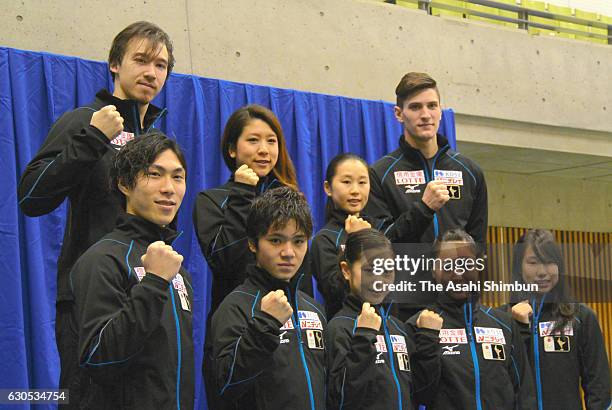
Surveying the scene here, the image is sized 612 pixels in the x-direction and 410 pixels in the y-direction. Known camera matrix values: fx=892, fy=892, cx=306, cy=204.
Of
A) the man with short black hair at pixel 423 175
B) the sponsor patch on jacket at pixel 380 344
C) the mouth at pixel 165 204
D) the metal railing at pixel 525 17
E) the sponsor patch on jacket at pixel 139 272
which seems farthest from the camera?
the metal railing at pixel 525 17

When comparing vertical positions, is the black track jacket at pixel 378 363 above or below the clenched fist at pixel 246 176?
below

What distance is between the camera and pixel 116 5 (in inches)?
196

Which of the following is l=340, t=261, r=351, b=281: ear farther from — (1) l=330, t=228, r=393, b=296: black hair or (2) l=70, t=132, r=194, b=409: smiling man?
(2) l=70, t=132, r=194, b=409: smiling man

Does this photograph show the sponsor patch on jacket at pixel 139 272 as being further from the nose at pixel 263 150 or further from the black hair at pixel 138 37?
the nose at pixel 263 150

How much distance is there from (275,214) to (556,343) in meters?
1.65

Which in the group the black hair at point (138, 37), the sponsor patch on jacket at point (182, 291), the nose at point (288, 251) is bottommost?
the sponsor patch on jacket at point (182, 291)

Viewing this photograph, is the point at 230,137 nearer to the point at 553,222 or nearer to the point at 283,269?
the point at 283,269

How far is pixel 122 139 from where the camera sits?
2709mm

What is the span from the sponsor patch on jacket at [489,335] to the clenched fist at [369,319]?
711mm

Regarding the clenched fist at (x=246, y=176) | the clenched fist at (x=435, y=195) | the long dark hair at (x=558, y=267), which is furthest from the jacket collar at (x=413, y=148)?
the clenched fist at (x=246, y=176)

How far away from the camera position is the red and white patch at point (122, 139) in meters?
2.69

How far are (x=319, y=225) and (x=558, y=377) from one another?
198cm

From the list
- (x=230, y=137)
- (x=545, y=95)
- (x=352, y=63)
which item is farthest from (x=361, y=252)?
(x=545, y=95)

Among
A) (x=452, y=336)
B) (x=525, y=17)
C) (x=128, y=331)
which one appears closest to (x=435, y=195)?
(x=452, y=336)
